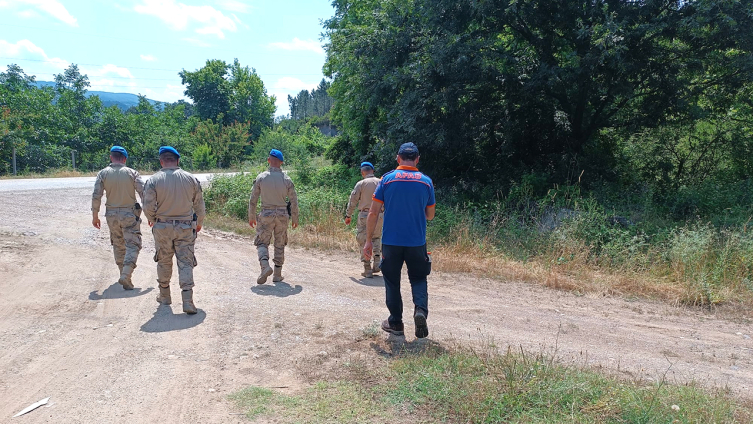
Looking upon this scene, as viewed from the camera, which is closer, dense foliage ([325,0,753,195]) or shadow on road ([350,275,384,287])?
shadow on road ([350,275,384,287])

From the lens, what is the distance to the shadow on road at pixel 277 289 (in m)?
7.01

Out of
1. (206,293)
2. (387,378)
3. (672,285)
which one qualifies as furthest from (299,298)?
(672,285)

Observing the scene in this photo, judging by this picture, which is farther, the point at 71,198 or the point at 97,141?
the point at 97,141

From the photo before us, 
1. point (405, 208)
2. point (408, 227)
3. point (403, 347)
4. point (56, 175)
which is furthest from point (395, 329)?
point (56, 175)

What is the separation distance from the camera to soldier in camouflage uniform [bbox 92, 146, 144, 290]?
23.0ft

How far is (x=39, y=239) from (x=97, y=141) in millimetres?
25900

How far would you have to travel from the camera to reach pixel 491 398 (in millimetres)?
3645

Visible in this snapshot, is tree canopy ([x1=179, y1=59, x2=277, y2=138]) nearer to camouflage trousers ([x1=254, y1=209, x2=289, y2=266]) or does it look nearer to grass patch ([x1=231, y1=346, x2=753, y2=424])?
camouflage trousers ([x1=254, y1=209, x2=289, y2=266])

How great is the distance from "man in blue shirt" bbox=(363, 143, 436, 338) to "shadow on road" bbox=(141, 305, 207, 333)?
2394mm

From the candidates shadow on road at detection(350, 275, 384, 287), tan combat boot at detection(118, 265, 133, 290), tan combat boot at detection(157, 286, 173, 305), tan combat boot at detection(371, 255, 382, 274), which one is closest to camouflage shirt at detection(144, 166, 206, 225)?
tan combat boot at detection(157, 286, 173, 305)

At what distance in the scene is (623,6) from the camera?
11031 millimetres

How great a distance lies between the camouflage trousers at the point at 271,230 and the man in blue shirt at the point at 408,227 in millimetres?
2876

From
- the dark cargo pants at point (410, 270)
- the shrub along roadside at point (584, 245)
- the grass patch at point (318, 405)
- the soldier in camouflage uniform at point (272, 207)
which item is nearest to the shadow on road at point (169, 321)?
the soldier in camouflage uniform at point (272, 207)

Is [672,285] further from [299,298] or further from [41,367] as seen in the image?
[41,367]
